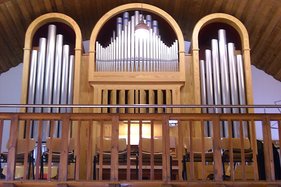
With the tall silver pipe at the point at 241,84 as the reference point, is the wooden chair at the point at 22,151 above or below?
below

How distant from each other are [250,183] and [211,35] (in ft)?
15.3

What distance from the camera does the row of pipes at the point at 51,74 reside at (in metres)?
10.1

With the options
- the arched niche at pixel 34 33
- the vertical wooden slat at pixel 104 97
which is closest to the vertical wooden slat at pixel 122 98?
the vertical wooden slat at pixel 104 97

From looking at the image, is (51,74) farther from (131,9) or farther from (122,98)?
(131,9)

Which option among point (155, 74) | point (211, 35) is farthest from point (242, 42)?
point (155, 74)

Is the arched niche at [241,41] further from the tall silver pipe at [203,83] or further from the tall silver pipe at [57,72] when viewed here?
the tall silver pipe at [57,72]

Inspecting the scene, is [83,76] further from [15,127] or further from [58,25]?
[15,127]

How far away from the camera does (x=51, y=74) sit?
10.3 metres

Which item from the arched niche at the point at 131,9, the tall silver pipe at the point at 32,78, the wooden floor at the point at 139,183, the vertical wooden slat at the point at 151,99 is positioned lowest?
the wooden floor at the point at 139,183

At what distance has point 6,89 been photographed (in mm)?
11555

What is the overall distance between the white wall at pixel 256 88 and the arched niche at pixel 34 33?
50.5 inches

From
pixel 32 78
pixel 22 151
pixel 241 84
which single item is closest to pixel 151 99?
pixel 241 84

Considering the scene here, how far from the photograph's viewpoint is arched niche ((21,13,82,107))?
33.2 ft

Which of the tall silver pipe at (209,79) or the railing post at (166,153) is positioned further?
the tall silver pipe at (209,79)
